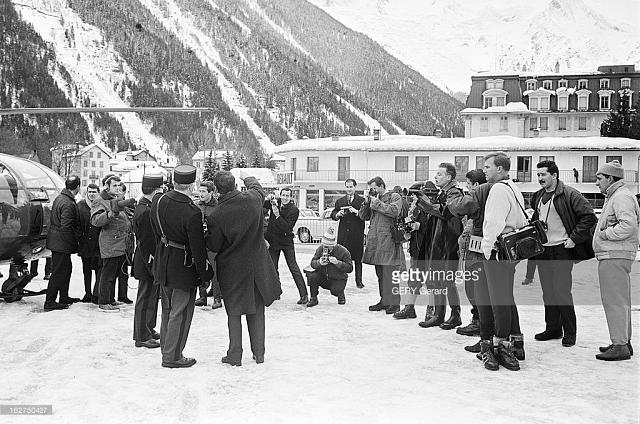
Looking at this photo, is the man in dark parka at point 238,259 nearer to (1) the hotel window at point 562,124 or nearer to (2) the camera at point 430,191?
(2) the camera at point 430,191

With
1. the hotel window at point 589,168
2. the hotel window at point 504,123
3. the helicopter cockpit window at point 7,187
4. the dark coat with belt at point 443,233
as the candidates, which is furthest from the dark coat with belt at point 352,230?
the hotel window at point 504,123

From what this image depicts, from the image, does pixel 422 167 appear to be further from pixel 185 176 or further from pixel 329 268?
pixel 185 176

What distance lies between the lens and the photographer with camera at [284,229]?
854cm

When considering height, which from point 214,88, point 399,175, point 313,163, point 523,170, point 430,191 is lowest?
point 430,191

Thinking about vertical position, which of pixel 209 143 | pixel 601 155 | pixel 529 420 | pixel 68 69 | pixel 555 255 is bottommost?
pixel 529 420

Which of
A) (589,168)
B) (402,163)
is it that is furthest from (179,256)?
(589,168)

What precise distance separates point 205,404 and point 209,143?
489ft

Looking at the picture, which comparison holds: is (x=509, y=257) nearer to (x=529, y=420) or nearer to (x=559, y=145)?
(x=529, y=420)

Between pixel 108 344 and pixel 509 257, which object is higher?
pixel 509 257

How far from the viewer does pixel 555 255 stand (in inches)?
242

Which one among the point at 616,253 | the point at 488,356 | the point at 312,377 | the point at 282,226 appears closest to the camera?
the point at 312,377

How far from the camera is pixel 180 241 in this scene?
5312mm

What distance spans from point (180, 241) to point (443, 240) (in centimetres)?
296

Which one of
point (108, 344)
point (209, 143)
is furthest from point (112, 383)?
point (209, 143)
